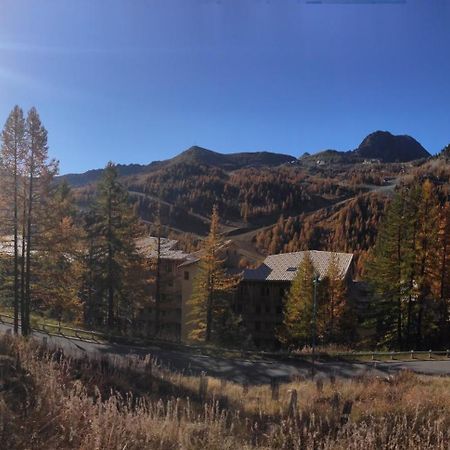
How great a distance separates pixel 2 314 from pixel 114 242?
1042cm

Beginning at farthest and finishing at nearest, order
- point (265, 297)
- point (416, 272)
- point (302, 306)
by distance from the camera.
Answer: point (265, 297) → point (302, 306) → point (416, 272)

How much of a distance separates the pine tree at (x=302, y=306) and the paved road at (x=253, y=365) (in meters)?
10.0

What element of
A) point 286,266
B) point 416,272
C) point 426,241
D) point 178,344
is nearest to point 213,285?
point 178,344

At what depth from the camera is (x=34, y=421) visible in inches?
175

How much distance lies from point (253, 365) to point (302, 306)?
45.6 feet

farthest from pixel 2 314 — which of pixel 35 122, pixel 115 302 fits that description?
pixel 35 122

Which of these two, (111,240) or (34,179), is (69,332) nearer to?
(111,240)

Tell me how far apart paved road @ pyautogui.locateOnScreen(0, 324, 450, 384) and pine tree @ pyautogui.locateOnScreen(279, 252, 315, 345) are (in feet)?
32.8

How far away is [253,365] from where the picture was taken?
2703cm

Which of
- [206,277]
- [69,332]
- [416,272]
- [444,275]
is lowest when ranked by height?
[69,332]

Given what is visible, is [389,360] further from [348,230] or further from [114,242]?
[348,230]

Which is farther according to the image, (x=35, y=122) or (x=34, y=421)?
(x=35, y=122)

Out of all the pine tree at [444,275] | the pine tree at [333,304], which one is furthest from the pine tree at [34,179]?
the pine tree at [444,275]

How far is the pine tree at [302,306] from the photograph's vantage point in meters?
39.7
